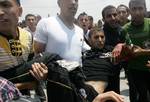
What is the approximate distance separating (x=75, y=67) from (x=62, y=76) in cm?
15

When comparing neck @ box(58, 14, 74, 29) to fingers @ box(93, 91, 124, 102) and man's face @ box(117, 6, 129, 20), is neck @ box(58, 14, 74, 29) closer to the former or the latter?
fingers @ box(93, 91, 124, 102)

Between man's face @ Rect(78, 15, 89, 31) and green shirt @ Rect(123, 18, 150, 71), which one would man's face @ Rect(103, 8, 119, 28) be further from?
man's face @ Rect(78, 15, 89, 31)

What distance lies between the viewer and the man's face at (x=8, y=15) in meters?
2.45

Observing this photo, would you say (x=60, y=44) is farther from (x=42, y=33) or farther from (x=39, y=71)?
(x=39, y=71)

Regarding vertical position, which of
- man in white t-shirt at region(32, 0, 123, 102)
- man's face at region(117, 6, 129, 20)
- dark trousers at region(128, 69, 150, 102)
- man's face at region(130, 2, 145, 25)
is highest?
man in white t-shirt at region(32, 0, 123, 102)

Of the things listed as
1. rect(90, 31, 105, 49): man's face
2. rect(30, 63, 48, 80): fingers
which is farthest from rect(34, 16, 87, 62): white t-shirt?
rect(90, 31, 105, 49): man's face

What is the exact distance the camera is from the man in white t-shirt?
126 inches

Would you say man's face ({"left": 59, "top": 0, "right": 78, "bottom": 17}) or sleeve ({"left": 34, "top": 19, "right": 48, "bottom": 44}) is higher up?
man's face ({"left": 59, "top": 0, "right": 78, "bottom": 17})

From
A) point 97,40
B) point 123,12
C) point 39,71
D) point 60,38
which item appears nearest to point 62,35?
point 60,38

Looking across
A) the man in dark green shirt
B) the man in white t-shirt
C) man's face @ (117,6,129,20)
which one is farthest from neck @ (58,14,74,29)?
man's face @ (117,6,129,20)

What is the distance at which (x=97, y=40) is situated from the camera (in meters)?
4.43

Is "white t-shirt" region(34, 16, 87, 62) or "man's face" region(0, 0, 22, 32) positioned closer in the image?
"man's face" region(0, 0, 22, 32)

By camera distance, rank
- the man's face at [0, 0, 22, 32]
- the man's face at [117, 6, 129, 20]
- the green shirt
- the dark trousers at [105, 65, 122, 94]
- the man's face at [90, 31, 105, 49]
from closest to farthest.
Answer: the man's face at [0, 0, 22, 32], the dark trousers at [105, 65, 122, 94], the man's face at [90, 31, 105, 49], the green shirt, the man's face at [117, 6, 129, 20]

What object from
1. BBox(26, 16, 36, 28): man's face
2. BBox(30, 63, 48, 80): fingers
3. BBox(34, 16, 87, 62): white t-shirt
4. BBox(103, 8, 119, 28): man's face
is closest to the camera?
BBox(30, 63, 48, 80): fingers
